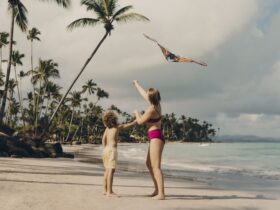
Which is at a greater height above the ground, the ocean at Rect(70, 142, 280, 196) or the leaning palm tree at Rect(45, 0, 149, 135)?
the leaning palm tree at Rect(45, 0, 149, 135)

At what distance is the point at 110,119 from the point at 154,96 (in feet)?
2.88

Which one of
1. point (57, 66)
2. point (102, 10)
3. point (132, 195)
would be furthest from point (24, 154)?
point (57, 66)

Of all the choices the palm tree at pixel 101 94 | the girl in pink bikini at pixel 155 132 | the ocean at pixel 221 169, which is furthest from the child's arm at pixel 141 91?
the palm tree at pixel 101 94

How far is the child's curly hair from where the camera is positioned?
7.35 m

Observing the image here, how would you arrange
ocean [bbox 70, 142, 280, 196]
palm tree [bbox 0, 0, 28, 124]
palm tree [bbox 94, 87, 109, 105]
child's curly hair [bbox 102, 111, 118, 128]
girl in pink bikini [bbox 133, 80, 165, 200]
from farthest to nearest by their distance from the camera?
1. palm tree [bbox 94, 87, 109, 105]
2. palm tree [bbox 0, 0, 28, 124]
3. ocean [bbox 70, 142, 280, 196]
4. child's curly hair [bbox 102, 111, 118, 128]
5. girl in pink bikini [bbox 133, 80, 165, 200]

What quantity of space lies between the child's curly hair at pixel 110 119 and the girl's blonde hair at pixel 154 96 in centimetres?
71

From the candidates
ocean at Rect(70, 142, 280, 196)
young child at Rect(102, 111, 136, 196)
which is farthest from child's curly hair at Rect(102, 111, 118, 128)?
ocean at Rect(70, 142, 280, 196)

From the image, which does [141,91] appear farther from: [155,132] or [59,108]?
[59,108]

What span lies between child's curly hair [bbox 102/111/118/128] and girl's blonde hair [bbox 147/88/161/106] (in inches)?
28.1

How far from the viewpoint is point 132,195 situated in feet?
26.0

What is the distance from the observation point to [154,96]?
7133mm

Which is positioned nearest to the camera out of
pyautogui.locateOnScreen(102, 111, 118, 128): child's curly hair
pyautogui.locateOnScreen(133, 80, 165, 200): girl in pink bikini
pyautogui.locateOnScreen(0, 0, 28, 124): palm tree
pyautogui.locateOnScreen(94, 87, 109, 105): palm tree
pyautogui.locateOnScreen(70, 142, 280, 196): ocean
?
pyautogui.locateOnScreen(133, 80, 165, 200): girl in pink bikini

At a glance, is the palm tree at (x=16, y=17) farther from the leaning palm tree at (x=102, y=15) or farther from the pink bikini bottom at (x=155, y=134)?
the pink bikini bottom at (x=155, y=134)

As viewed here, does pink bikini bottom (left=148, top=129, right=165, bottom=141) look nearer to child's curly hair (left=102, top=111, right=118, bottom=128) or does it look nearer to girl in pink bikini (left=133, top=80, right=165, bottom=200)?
girl in pink bikini (left=133, top=80, right=165, bottom=200)
